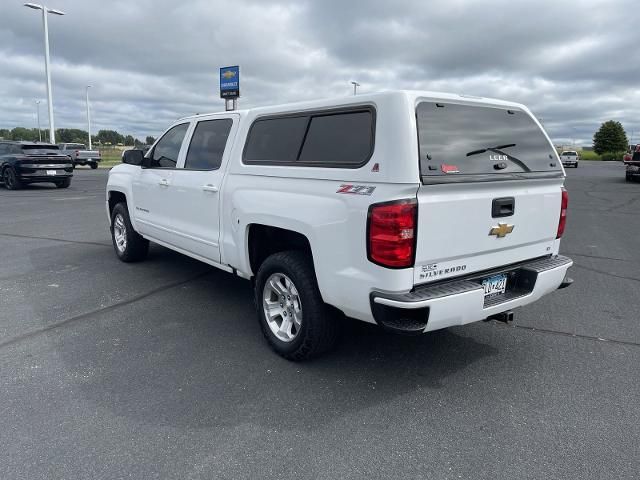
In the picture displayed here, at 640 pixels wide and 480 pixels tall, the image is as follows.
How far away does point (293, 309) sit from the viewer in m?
3.83

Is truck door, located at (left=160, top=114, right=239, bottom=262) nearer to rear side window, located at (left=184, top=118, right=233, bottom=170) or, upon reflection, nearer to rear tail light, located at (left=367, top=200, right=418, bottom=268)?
rear side window, located at (left=184, top=118, right=233, bottom=170)

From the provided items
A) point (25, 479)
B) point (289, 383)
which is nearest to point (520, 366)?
point (289, 383)

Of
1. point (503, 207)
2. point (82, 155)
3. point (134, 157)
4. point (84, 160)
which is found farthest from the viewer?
point (84, 160)

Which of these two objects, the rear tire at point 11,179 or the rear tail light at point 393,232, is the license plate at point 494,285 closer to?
the rear tail light at point 393,232

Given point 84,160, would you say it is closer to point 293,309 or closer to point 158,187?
point 158,187

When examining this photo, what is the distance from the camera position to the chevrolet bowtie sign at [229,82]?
25.7 m

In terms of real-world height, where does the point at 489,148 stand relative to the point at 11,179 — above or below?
above

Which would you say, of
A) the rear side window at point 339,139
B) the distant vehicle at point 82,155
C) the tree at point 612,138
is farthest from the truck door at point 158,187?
the tree at point 612,138

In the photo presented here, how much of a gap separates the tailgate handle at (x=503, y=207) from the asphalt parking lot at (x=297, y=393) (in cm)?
116

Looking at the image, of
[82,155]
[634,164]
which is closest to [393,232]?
[634,164]

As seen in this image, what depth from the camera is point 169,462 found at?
264 centimetres

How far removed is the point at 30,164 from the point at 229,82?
11.3 m

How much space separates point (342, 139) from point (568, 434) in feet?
7.47

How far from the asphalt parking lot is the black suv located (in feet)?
46.8
